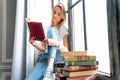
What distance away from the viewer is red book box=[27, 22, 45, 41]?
1.12m

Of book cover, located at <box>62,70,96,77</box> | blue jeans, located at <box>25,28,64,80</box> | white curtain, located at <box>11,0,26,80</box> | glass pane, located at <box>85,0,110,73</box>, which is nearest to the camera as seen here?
book cover, located at <box>62,70,96,77</box>

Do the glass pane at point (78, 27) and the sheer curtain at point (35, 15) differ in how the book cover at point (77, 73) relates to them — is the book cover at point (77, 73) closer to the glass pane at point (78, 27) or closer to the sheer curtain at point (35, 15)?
the glass pane at point (78, 27)

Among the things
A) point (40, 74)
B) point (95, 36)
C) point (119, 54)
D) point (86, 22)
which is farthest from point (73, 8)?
point (119, 54)

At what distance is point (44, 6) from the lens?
1782mm

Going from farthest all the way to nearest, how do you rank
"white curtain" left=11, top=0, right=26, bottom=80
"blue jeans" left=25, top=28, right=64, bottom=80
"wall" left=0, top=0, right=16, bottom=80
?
1. "wall" left=0, top=0, right=16, bottom=80
2. "white curtain" left=11, top=0, right=26, bottom=80
3. "blue jeans" left=25, top=28, right=64, bottom=80

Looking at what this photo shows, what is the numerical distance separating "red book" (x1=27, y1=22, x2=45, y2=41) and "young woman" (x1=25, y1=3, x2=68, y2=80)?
4cm

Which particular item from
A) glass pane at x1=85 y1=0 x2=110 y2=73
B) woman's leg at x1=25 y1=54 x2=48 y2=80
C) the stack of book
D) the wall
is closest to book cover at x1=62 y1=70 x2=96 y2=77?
the stack of book

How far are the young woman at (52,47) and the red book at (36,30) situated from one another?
4cm

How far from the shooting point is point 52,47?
1.17 meters

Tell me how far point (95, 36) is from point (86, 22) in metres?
0.15

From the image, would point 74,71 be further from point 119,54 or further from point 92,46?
point 92,46

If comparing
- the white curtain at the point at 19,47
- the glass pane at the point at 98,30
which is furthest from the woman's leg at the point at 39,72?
the glass pane at the point at 98,30

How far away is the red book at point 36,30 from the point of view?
3.68 feet

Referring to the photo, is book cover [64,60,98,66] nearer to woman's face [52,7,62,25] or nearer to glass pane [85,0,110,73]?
glass pane [85,0,110,73]
